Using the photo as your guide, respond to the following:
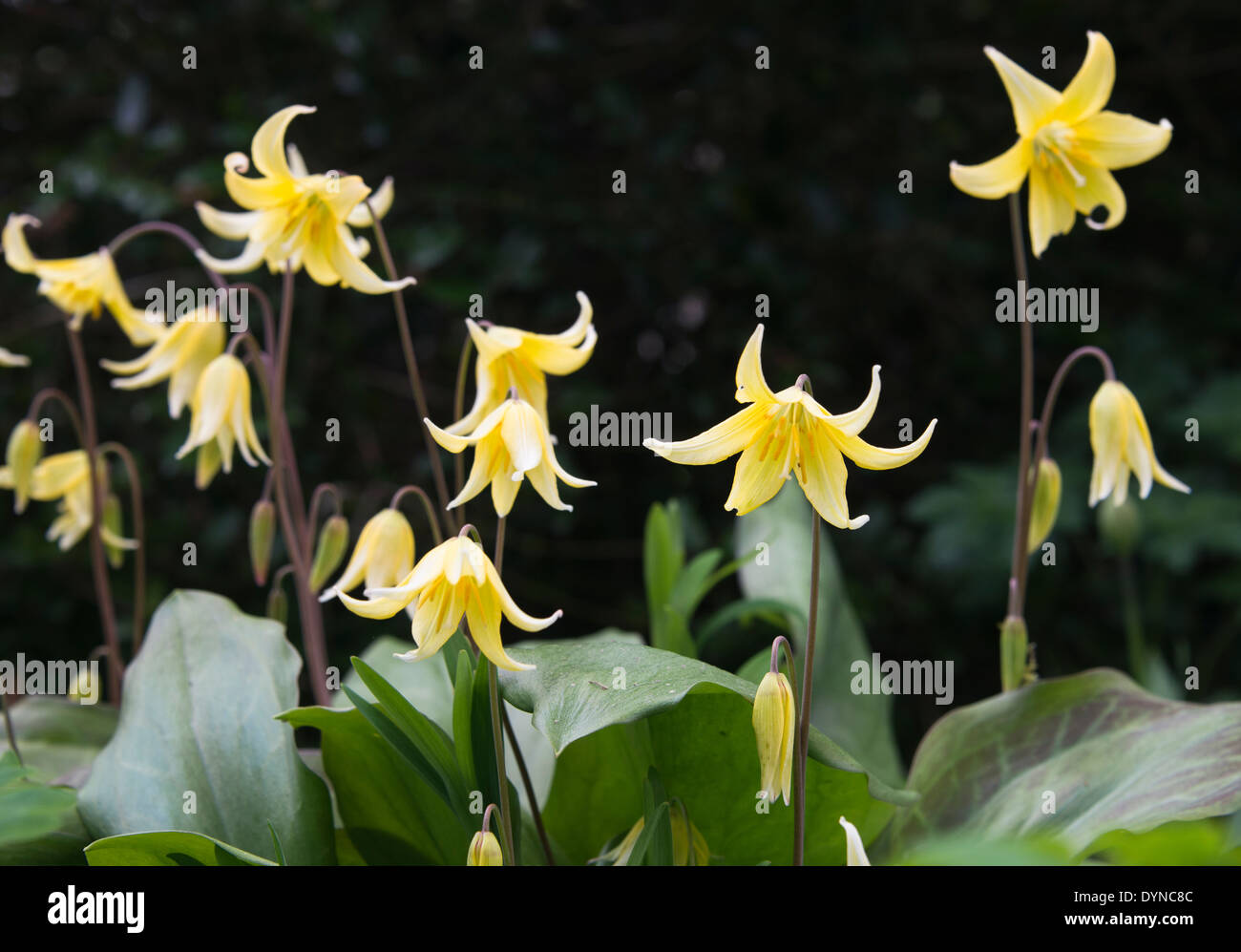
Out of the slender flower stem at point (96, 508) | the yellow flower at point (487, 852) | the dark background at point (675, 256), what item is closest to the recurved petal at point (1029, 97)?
the yellow flower at point (487, 852)

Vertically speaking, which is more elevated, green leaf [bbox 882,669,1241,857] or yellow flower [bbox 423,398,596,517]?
yellow flower [bbox 423,398,596,517]

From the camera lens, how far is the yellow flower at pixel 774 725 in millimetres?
747

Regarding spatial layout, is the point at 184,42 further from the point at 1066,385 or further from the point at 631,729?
the point at 1066,385

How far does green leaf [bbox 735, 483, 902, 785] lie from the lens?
1.28m

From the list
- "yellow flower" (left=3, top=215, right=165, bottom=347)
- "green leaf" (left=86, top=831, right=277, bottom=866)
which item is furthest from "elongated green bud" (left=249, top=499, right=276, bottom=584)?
"green leaf" (left=86, top=831, right=277, bottom=866)

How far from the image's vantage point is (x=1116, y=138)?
109 cm

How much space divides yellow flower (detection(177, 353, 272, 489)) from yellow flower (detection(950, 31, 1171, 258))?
786 millimetres

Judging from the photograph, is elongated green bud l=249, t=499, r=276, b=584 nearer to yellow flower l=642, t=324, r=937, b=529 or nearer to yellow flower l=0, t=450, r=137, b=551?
yellow flower l=0, t=450, r=137, b=551

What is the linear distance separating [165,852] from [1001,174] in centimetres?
102

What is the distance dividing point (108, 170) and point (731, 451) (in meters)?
1.92

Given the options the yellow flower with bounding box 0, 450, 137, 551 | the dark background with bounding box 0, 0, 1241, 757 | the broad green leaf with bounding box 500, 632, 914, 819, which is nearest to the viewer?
the broad green leaf with bounding box 500, 632, 914, 819

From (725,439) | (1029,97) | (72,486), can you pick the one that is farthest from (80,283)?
(1029,97)
